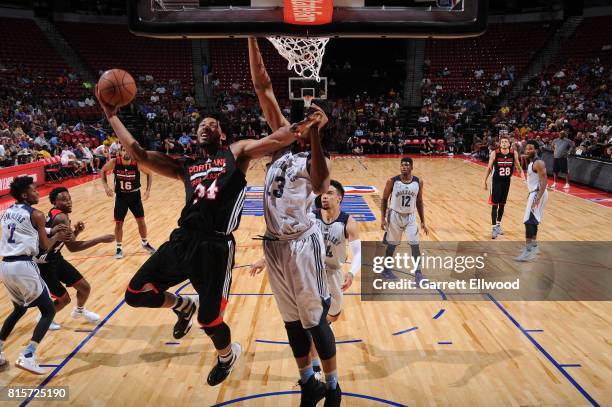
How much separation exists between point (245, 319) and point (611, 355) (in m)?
3.54

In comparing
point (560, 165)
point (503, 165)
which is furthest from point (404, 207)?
point (560, 165)

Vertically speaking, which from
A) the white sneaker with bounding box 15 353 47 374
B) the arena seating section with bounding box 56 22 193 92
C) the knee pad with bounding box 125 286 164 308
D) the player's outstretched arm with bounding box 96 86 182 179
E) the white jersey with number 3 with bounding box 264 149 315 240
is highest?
the arena seating section with bounding box 56 22 193 92

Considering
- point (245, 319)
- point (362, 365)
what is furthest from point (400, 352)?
point (245, 319)

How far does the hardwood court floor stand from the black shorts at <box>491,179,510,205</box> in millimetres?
3210

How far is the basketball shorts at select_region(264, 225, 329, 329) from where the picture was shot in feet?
11.9

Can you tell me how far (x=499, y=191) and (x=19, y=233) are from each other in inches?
290

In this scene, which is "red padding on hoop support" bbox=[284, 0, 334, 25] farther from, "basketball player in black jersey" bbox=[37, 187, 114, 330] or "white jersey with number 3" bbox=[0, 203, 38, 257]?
"white jersey with number 3" bbox=[0, 203, 38, 257]

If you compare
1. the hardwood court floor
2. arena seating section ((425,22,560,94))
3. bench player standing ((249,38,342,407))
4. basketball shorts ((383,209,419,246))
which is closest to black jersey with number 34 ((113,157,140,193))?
the hardwood court floor

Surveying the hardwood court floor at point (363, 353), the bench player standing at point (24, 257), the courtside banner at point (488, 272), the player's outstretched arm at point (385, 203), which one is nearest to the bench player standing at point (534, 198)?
the courtside banner at point (488, 272)

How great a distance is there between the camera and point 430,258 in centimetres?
805

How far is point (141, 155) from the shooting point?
3.51 m

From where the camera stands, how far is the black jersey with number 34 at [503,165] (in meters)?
8.88

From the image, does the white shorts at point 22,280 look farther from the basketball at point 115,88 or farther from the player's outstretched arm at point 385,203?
the player's outstretched arm at point 385,203

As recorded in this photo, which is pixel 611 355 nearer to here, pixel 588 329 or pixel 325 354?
pixel 588 329
